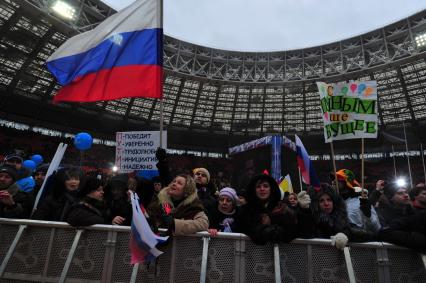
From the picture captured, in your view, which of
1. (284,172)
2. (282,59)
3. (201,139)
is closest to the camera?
(284,172)

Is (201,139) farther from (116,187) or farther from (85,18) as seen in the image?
(116,187)

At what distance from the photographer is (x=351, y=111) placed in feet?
14.3

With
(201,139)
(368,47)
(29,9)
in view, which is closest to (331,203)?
(29,9)

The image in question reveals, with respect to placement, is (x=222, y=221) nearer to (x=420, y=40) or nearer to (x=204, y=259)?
(x=204, y=259)

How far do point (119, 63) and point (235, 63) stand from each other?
21.5 metres

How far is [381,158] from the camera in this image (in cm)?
3219

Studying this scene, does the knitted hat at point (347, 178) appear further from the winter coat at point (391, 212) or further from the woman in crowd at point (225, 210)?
the woman in crowd at point (225, 210)

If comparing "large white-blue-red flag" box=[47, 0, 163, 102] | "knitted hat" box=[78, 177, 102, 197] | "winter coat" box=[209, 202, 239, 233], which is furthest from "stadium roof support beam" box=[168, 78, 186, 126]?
"winter coat" box=[209, 202, 239, 233]

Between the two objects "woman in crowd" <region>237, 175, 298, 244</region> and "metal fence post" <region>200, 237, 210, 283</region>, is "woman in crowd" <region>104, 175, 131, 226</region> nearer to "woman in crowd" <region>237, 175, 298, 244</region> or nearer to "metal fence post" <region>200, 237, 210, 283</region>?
"metal fence post" <region>200, 237, 210, 283</region>

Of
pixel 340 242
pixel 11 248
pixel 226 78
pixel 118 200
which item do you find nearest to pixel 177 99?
pixel 226 78

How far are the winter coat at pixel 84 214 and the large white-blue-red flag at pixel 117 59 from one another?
1491 millimetres

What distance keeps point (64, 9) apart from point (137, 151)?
16158mm

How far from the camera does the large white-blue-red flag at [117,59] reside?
4109 mm

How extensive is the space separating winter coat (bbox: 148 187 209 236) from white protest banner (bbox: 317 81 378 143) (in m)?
2.40
